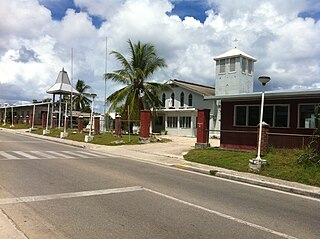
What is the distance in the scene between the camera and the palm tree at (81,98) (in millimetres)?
67312

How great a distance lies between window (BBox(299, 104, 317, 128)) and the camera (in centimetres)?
1728

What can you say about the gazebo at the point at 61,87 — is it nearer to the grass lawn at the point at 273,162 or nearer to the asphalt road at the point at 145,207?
the grass lawn at the point at 273,162

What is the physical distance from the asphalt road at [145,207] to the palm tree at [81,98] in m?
57.0

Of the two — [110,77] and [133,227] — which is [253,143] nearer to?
[133,227]

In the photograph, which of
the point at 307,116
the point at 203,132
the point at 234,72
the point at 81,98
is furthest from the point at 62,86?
the point at 307,116

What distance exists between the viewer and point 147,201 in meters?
8.02

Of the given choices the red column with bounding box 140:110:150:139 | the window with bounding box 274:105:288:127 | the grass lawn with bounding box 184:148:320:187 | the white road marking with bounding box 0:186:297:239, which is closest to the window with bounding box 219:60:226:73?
the red column with bounding box 140:110:150:139

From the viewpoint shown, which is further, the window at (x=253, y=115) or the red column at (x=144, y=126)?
the red column at (x=144, y=126)

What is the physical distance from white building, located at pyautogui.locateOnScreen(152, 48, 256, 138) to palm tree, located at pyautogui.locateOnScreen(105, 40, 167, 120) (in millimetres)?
4723

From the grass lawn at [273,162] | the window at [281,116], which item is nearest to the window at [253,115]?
the window at [281,116]

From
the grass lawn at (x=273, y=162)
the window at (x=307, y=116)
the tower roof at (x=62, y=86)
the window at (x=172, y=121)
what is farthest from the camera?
the tower roof at (x=62, y=86)

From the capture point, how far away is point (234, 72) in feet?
122

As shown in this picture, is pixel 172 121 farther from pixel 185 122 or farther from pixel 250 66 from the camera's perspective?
pixel 250 66

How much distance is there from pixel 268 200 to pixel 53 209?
5.33m
